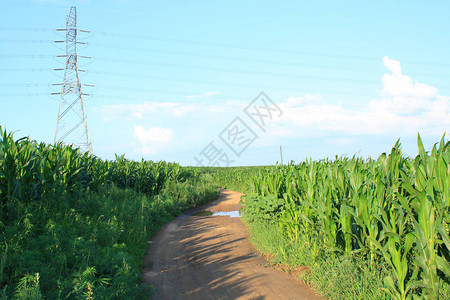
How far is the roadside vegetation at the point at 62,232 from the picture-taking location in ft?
14.9

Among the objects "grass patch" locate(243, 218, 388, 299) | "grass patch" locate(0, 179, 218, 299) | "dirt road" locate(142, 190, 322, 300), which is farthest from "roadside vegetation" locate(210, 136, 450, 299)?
"grass patch" locate(0, 179, 218, 299)

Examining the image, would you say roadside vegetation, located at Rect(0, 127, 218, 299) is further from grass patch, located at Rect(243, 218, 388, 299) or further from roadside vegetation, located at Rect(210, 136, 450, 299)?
roadside vegetation, located at Rect(210, 136, 450, 299)

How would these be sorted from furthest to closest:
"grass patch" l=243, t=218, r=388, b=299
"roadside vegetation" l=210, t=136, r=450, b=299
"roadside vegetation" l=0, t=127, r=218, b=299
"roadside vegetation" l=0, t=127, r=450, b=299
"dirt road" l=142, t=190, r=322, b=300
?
"dirt road" l=142, t=190, r=322, b=300 → "grass patch" l=243, t=218, r=388, b=299 → "roadside vegetation" l=0, t=127, r=218, b=299 → "roadside vegetation" l=0, t=127, r=450, b=299 → "roadside vegetation" l=210, t=136, r=450, b=299

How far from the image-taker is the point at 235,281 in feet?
19.2

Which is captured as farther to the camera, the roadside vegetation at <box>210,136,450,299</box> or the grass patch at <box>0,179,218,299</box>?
the grass patch at <box>0,179,218,299</box>

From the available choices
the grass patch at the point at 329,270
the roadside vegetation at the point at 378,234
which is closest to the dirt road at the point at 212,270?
the grass patch at the point at 329,270

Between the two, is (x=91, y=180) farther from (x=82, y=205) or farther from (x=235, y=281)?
(x=235, y=281)

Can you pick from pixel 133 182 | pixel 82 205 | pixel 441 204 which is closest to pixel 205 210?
pixel 133 182

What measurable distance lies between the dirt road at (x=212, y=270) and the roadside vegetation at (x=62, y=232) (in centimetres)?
49

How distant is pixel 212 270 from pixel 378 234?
3324 mm

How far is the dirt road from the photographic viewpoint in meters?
5.40

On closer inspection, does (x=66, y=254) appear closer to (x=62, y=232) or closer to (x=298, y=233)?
(x=62, y=232)

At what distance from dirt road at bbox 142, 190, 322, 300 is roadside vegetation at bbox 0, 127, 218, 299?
49 centimetres

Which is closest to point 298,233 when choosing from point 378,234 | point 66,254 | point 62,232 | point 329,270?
point 329,270
